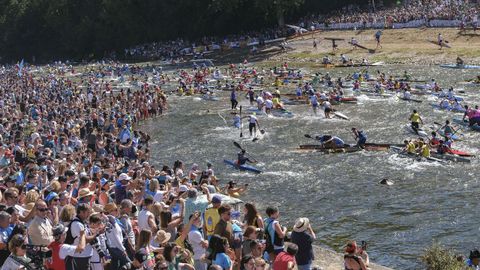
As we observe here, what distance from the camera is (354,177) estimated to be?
90.9 ft

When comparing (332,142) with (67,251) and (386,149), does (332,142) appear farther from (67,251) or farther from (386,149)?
(67,251)

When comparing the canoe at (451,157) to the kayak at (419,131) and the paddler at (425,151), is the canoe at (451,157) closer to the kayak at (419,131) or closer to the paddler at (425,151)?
the paddler at (425,151)

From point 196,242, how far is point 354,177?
1691 centimetres

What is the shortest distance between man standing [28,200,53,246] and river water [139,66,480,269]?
35.2ft

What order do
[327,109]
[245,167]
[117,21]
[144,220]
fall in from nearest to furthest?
1. [144,220]
2. [245,167]
3. [327,109]
4. [117,21]

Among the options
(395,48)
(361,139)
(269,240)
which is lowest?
(361,139)

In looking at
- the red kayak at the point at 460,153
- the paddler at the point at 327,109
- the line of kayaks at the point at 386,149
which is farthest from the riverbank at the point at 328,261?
the paddler at the point at 327,109

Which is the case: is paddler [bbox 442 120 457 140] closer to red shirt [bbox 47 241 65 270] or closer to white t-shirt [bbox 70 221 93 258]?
white t-shirt [bbox 70 221 93 258]

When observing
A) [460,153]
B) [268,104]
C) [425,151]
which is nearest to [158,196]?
[425,151]

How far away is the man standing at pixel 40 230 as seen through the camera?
10.9 metres

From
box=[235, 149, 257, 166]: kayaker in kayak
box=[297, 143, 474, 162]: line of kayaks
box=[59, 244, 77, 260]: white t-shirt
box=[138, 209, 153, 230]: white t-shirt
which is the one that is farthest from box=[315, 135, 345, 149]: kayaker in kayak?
box=[59, 244, 77, 260]: white t-shirt

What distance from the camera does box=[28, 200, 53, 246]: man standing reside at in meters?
10.9

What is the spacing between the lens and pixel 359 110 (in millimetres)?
41281

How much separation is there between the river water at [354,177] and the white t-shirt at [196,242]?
28.0ft
